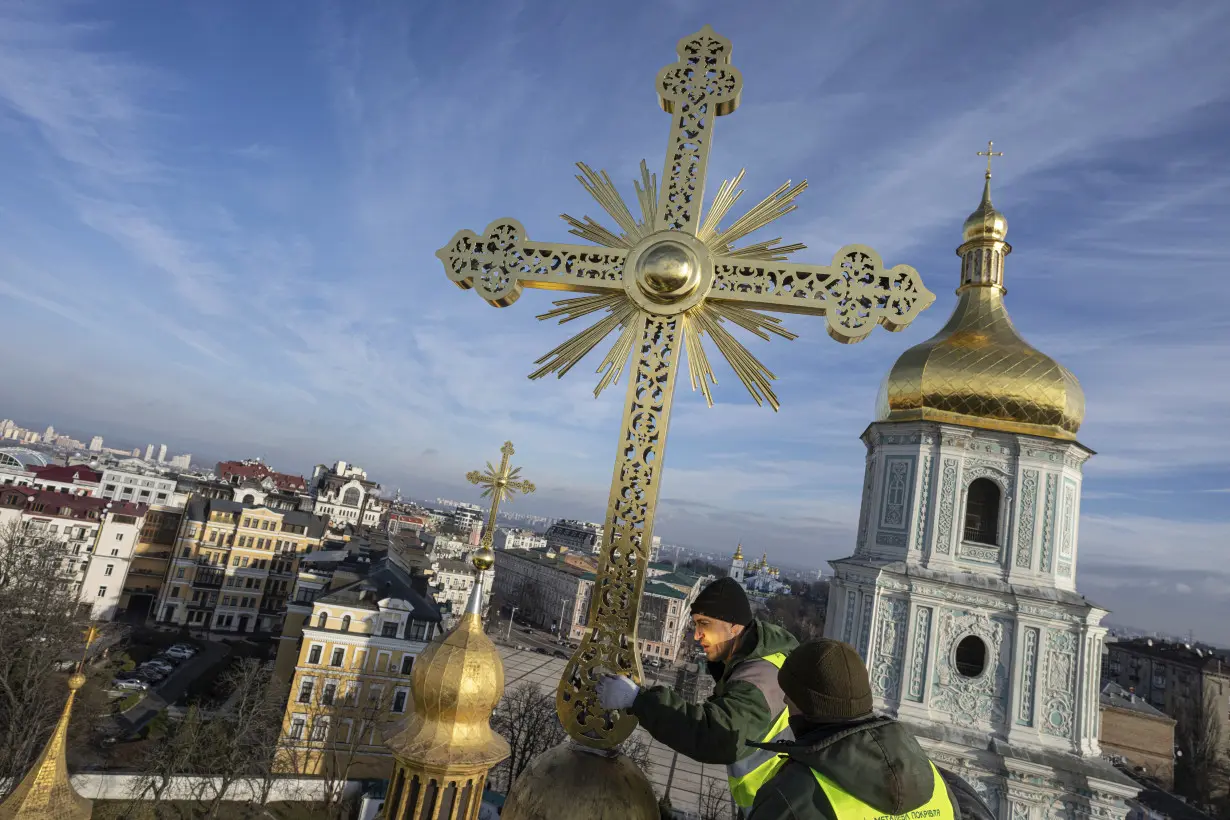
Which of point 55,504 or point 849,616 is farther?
point 55,504

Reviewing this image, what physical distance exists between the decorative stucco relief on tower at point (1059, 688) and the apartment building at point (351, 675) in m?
20.3

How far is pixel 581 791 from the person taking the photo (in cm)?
277

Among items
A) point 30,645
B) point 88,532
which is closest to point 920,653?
point 30,645

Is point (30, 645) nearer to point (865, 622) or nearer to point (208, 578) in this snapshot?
point (208, 578)

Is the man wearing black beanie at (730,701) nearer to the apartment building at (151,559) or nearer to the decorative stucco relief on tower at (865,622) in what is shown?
the decorative stucco relief on tower at (865,622)

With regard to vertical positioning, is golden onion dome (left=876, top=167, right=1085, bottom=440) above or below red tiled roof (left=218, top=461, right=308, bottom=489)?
above

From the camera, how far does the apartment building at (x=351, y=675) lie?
2561 cm

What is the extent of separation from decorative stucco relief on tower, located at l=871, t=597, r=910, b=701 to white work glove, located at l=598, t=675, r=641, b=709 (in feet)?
56.2

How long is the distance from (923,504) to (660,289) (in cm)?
1736

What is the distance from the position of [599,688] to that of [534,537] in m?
140

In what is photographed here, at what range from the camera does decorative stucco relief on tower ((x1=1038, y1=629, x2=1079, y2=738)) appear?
16547 mm

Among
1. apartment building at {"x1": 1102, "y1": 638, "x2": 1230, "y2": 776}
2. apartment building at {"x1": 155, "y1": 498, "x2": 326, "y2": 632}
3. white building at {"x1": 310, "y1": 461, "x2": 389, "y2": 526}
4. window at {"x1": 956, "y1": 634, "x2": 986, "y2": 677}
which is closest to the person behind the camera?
window at {"x1": 956, "y1": 634, "x2": 986, "y2": 677}

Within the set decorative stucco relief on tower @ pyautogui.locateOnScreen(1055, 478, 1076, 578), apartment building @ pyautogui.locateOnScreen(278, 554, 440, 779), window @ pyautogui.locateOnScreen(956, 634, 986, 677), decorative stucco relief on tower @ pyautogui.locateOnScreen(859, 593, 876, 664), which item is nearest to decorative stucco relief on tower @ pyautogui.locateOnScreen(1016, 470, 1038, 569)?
decorative stucco relief on tower @ pyautogui.locateOnScreen(1055, 478, 1076, 578)

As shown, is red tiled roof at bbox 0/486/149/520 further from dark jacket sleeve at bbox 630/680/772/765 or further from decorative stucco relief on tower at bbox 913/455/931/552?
dark jacket sleeve at bbox 630/680/772/765
